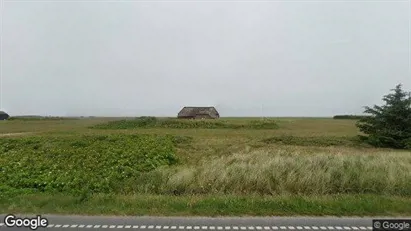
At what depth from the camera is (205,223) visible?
550 cm

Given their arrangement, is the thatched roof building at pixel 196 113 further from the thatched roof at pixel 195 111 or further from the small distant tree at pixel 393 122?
the small distant tree at pixel 393 122

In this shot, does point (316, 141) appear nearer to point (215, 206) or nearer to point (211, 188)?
point (211, 188)

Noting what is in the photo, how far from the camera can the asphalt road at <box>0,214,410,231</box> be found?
5.27 m

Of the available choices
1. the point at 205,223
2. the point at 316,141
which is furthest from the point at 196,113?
the point at 205,223

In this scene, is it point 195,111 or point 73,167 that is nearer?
point 73,167

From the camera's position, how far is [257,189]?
334 inches

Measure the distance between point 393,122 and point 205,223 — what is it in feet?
83.8

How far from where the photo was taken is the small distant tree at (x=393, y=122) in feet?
78.1

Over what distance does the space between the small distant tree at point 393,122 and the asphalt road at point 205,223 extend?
22358 mm

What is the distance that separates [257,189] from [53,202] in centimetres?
559

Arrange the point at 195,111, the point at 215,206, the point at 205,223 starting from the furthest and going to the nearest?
1. the point at 195,111
2. the point at 215,206
3. the point at 205,223

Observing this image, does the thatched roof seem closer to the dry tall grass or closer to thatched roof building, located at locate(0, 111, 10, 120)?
thatched roof building, located at locate(0, 111, 10, 120)

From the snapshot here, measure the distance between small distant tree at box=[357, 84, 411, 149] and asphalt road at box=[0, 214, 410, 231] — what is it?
22358 mm

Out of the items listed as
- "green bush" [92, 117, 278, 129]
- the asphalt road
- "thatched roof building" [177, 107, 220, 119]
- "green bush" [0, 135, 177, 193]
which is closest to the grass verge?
the asphalt road
